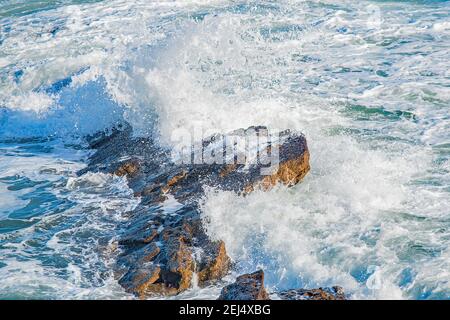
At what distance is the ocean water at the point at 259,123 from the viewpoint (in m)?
6.37

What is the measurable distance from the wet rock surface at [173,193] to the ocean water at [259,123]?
6.9 inches

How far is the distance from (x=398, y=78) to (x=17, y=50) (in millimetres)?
8901

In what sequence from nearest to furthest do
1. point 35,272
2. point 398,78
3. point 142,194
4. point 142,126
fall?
1. point 35,272
2. point 142,194
3. point 142,126
4. point 398,78

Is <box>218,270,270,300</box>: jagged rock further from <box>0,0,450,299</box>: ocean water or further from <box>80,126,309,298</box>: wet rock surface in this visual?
<box>0,0,450,299</box>: ocean water

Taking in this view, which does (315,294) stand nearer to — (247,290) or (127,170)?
(247,290)

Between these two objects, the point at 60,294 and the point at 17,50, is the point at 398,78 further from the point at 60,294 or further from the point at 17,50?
the point at 17,50

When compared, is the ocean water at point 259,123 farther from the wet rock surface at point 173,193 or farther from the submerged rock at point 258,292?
the submerged rock at point 258,292

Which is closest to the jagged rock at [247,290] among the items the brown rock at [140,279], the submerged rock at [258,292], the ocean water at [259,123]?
the submerged rock at [258,292]

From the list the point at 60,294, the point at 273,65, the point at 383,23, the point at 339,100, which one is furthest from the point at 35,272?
the point at 383,23

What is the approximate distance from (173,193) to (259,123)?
245 cm

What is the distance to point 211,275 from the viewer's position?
6031 millimetres

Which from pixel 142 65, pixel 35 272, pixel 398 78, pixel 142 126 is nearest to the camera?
pixel 35 272

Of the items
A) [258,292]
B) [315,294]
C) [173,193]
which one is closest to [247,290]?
[258,292]

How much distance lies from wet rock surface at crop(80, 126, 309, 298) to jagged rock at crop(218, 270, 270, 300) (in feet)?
0.07
